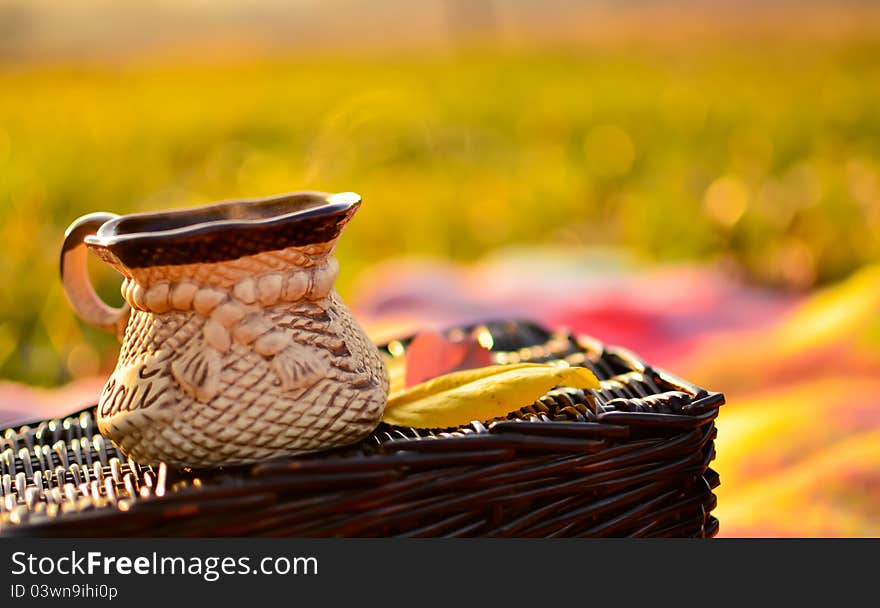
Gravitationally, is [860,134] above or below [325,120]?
below

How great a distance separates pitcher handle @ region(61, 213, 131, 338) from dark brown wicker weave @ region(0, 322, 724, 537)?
0.36 ft

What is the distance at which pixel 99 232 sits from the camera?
2.36 ft

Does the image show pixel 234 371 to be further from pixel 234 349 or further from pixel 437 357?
pixel 437 357

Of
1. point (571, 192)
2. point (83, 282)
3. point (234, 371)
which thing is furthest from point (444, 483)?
point (571, 192)

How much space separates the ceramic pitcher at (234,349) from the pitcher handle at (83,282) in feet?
0.31

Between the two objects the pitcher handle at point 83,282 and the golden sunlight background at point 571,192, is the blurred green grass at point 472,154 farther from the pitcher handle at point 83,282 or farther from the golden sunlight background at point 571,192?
the pitcher handle at point 83,282

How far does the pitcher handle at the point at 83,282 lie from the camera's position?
80 cm

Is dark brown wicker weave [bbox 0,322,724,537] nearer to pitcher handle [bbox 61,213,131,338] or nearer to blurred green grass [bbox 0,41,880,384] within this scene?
pitcher handle [bbox 61,213,131,338]

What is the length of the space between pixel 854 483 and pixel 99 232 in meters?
0.93

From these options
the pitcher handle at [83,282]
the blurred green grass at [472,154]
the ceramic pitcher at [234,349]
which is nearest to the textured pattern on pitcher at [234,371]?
the ceramic pitcher at [234,349]

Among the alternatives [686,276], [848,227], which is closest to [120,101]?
[686,276]

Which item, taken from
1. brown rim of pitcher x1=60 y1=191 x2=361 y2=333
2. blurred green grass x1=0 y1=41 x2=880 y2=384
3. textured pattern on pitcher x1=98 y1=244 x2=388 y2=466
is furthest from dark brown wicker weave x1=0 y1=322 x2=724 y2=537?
blurred green grass x1=0 y1=41 x2=880 y2=384

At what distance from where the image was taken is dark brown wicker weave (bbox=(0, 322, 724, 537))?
0.62 meters

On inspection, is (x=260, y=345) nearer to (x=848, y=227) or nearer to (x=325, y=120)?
(x=848, y=227)
